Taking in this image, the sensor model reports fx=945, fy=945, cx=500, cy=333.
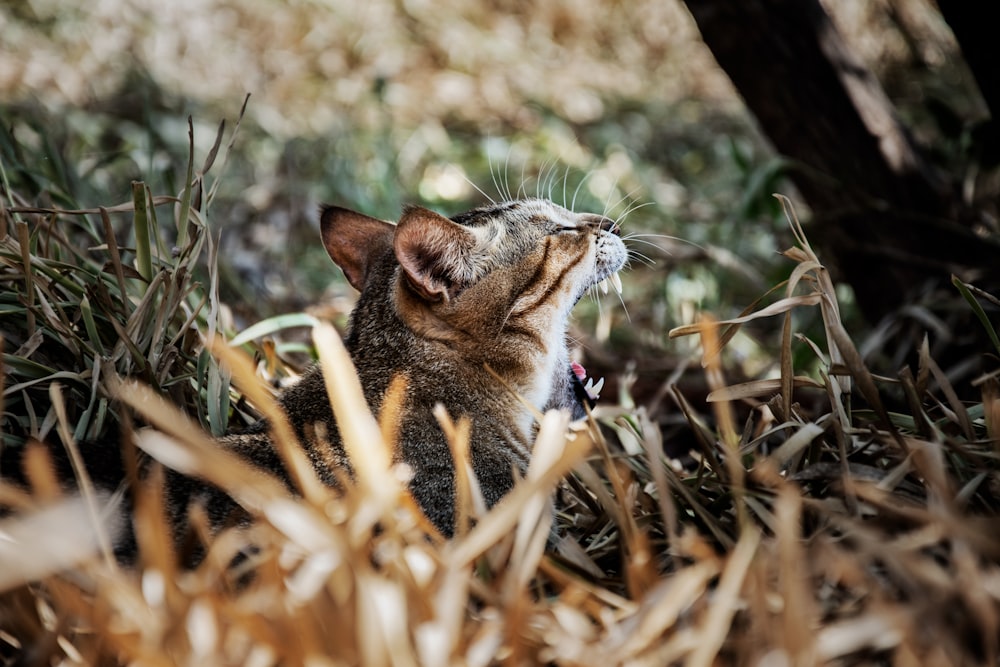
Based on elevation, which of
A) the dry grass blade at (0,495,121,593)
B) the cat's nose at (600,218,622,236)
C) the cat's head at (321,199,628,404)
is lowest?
the cat's nose at (600,218,622,236)

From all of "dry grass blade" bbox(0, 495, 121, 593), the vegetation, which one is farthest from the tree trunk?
"dry grass blade" bbox(0, 495, 121, 593)

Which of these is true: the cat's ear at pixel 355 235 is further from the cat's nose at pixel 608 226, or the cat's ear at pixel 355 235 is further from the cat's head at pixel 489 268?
the cat's nose at pixel 608 226

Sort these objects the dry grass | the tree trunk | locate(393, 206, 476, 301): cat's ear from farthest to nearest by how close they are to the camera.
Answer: the tree trunk, locate(393, 206, 476, 301): cat's ear, the dry grass

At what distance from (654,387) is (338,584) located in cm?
217

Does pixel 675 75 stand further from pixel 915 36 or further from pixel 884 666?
pixel 884 666

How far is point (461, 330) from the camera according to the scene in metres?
2.06

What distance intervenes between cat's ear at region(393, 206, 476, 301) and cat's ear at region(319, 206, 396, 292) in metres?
0.27

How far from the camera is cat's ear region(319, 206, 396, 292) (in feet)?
7.55

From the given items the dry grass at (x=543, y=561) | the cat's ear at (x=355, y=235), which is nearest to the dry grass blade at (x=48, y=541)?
the dry grass at (x=543, y=561)

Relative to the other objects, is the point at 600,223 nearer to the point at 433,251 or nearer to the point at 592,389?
the point at 592,389

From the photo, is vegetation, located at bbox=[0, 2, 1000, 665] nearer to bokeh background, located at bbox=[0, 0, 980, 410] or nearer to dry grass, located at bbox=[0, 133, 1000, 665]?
dry grass, located at bbox=[0, 133, 1000, 665]

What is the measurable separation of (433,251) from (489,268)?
175mm

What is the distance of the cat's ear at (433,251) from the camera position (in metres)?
1.90

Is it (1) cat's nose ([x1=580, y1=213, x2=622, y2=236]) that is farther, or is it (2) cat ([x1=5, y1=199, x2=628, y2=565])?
(1) cat's nose ([x1=580, y1=213, x2=622, y2=236])
